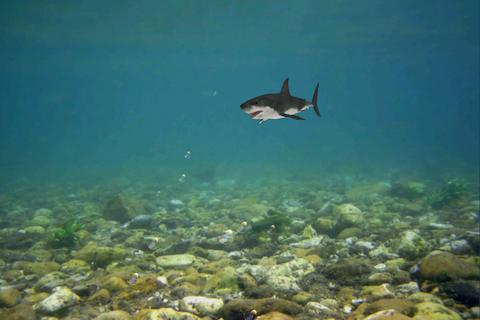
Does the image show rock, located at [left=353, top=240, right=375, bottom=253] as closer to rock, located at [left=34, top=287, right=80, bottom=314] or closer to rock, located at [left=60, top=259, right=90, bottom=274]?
rock, located at [left=34, top=287, right=80, bottom=314]

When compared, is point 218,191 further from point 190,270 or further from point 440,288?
point 440,288

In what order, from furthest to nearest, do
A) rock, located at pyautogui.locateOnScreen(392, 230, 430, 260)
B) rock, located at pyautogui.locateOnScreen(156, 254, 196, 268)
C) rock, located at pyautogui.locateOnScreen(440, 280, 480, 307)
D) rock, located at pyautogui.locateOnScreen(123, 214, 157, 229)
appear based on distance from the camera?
1. rock, located at pyautogui.locateOnScreen(123, 214, 157, 229)
2. rock, located at pyautogui.locateOnScreen(156, 254, 196, 268)
3. rock, located at pyautogui.locateOnScreen(392, 230, 430, 260)
4. rock, located at pyautogui.locateOnScreen(440, 280, 480, 307)

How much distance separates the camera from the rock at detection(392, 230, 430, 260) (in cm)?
717

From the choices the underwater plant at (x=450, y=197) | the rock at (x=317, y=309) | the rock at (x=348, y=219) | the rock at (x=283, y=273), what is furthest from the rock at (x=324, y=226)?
the underwater plant at (x=450, y=197)

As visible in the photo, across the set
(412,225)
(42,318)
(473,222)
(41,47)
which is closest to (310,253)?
(412,225)

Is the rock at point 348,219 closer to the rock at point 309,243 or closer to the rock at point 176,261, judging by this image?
the rock at point 309,243

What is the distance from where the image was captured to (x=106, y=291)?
568cm

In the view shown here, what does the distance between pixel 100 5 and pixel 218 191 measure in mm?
25747

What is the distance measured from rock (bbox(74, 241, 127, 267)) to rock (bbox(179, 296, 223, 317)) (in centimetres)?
338

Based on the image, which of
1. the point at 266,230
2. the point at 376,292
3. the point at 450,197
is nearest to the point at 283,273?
the point at 376,292

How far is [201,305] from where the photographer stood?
5.00 metres

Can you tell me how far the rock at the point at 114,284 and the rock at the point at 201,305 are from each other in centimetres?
132

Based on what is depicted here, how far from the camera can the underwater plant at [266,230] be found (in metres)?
9.04

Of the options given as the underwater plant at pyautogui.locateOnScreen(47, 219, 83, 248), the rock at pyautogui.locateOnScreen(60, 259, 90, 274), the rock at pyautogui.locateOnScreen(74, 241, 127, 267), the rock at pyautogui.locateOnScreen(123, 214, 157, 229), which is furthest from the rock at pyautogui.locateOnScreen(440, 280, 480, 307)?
the rock at pyautogui.locateOnScreen(123, 214, 157, 229)
